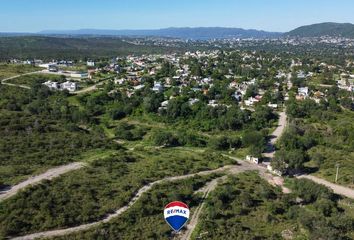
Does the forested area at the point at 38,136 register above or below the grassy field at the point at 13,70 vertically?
below

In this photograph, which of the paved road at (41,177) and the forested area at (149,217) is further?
the paved road at (41,177)

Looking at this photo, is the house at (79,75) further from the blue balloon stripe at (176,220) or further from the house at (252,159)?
the blue balloon stripe at (176,220)

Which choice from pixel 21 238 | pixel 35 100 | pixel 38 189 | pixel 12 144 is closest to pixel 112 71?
pixel 35 100

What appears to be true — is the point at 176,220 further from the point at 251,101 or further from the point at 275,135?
the point at 251,101

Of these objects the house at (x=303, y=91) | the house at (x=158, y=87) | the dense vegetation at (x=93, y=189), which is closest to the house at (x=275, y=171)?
Result: the dense vegetation at (x=93, y=189)

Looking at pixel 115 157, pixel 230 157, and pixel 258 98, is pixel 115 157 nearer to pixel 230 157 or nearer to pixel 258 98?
pixel 230 157
